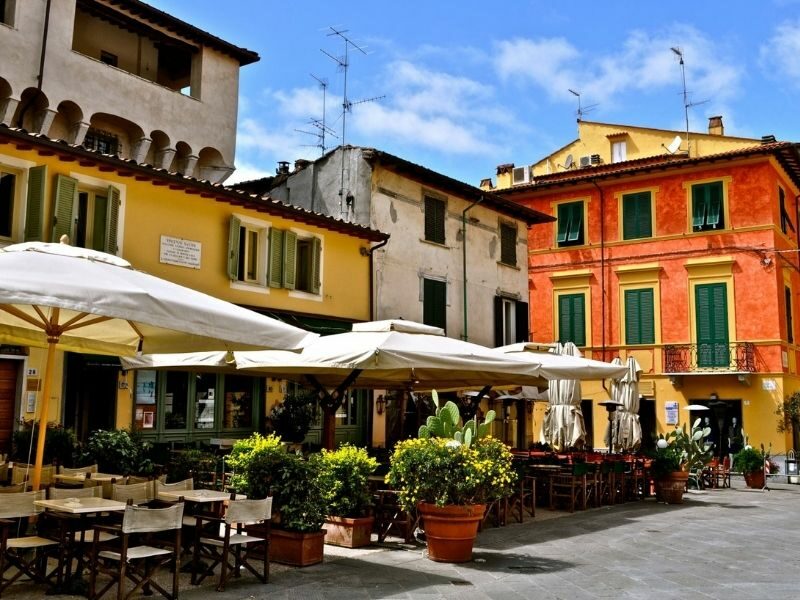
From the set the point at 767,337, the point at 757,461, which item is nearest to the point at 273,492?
the point at 757,461

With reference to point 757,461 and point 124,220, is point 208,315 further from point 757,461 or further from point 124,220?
point 757,461

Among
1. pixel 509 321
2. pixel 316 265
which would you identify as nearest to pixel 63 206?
pixel 316 265

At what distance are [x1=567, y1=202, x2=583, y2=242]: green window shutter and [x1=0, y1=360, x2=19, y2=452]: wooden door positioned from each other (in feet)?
68.0

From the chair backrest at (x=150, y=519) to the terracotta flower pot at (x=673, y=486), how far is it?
10269 millimetres

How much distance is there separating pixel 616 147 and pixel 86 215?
2251 centimetres

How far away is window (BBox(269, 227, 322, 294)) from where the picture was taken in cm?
1513

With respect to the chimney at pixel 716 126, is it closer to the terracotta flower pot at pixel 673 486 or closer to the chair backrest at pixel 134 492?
the terracotta flower pot at pixel 673 486

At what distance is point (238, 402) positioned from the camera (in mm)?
14430

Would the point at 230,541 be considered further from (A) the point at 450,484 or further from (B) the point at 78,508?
(A) the point at 450,484

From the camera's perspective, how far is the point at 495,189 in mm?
30969

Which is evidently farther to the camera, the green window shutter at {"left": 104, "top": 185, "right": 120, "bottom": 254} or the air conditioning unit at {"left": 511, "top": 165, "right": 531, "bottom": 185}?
the air conditioning unit at {"left": 511, "top": 165, "right": 531, "bottom": 185}

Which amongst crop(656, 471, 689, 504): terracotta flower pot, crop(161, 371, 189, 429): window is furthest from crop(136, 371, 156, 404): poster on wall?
crop(656, 471, 689, 504): terracotta flower pot

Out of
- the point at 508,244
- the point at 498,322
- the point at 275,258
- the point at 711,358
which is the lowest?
the point at 711,358

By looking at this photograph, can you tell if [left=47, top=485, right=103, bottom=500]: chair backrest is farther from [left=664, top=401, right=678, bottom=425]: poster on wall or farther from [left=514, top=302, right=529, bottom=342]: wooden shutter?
[left=664, top=401, right=678, bottom=425]: poster on wall
